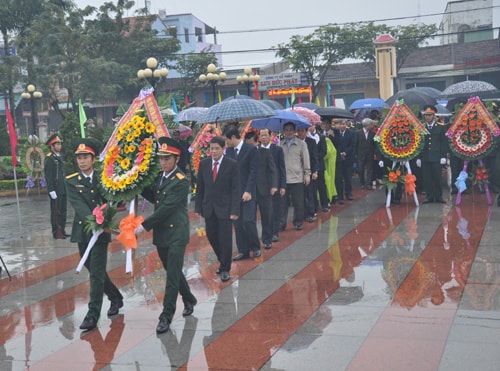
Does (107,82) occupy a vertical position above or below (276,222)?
above

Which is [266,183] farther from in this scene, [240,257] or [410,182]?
[410,182]

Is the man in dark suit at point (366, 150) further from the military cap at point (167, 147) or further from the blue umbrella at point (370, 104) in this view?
the military cap at point (167, 147)

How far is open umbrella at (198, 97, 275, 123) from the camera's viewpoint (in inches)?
368

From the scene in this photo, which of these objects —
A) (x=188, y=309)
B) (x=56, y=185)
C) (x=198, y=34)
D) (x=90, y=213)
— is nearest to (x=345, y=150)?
(x=56, y=185)

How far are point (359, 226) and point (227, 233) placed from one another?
3870 millimetres

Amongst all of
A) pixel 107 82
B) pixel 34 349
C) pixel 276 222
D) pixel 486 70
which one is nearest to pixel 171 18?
pixel 107 82

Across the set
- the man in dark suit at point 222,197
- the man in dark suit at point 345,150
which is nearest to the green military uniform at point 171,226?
the man in dark suit at point 222,197

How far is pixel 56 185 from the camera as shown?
12.2m

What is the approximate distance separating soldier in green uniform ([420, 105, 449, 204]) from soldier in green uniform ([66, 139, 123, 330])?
26.1 ft

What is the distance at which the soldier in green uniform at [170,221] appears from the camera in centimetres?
638

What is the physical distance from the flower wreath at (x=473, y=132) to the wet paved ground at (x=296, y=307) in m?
2.01

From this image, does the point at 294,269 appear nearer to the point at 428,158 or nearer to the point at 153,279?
the point at 153,279

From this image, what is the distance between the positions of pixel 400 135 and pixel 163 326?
8072 mm

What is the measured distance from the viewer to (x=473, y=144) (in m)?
12.8
